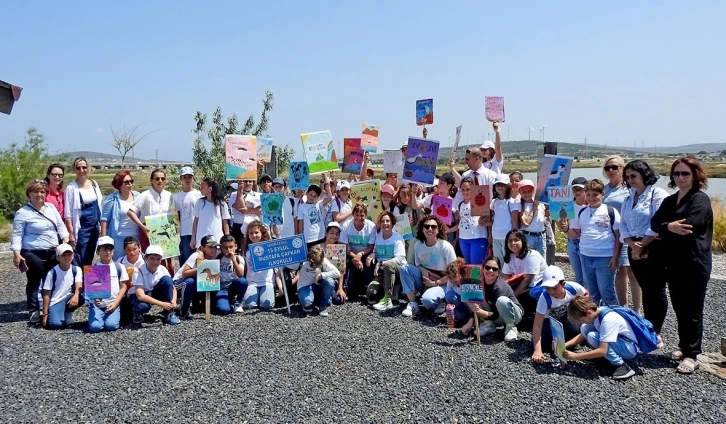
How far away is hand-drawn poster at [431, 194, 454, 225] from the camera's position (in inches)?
336

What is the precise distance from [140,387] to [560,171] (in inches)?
220

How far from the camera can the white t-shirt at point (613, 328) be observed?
518 centimetres

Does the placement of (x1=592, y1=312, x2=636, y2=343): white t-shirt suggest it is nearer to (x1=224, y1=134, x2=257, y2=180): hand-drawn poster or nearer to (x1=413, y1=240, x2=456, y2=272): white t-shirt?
(x1=413, y1=240, x2=456, y2=272): white t-shirt

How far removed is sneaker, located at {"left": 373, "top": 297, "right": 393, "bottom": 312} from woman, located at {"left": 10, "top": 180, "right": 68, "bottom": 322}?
4.16 m

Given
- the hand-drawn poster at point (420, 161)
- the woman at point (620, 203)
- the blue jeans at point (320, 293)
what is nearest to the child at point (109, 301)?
the blue jeans at point (320, 293)

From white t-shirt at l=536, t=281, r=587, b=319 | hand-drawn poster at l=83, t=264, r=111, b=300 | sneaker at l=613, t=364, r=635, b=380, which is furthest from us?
hand-drawn poster at l=83, t=264, r=111, b=300

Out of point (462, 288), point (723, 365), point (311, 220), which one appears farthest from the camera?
point (311, 220)

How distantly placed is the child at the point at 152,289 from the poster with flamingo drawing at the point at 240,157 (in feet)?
5.66

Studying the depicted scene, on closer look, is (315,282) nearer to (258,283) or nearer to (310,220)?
(258,283)

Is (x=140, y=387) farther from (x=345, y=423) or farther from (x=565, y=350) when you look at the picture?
(x=565, y=350)

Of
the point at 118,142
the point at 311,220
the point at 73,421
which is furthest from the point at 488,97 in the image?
the point at 118,142

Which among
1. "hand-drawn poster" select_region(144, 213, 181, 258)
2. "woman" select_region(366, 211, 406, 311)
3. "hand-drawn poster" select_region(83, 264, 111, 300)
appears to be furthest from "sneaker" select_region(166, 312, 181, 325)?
"woman" select_region(366, 211, 406, 311)

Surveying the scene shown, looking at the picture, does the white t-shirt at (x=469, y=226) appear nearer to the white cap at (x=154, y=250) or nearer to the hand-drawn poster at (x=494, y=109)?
the hand-drawn poster at (x=494, y=109)

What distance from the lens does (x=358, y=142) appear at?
1005 cm
